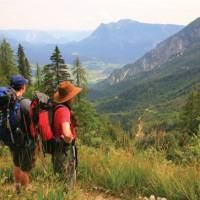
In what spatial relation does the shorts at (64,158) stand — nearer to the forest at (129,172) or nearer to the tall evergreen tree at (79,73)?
the forest at (129,172)

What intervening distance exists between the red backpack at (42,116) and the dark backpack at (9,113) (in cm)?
21

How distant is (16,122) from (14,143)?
0.32m

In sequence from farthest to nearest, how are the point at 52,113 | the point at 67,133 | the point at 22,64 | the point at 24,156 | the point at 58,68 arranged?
the point at 22,64, the point at 58,68, the point at 24,156, the point at 52,113, the point at 67,133

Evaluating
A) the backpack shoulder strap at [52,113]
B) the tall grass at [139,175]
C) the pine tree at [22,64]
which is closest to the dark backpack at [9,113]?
the backpack shoulder strap at [52,113]

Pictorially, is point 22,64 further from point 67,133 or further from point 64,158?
point 67,133

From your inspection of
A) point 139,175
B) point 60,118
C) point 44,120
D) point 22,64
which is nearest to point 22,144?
point 44,120

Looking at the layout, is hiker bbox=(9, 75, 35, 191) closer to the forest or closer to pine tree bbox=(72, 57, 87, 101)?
the forest

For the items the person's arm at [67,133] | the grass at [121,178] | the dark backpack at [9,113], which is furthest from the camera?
the dark backpack at [9,113]

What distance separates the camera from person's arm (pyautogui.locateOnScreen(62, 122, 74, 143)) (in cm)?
483

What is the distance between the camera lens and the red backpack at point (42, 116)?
498 cm

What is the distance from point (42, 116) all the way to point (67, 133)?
0.44 meters

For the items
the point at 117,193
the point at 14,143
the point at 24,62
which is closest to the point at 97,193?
the point at 117,193

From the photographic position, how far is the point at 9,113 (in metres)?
5.14

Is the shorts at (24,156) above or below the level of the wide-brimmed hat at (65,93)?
below
